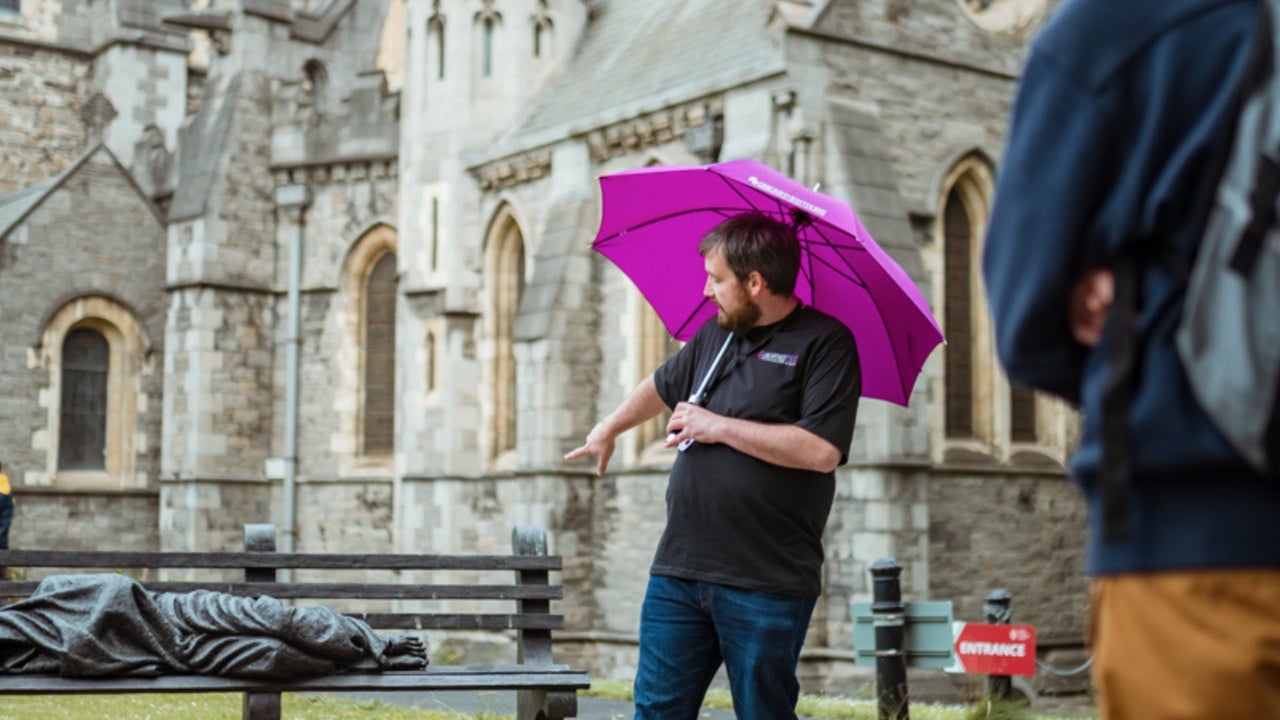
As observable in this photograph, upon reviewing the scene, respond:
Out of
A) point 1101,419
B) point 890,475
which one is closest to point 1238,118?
point 1101,419

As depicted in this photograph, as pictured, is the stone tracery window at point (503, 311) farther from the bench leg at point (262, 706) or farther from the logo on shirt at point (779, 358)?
the logo on shirt at point (779, 358)

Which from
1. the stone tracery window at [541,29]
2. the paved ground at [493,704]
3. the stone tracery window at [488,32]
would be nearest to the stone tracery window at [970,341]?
the paved ground at [493,704]

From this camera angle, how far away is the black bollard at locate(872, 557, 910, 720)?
26.8ft

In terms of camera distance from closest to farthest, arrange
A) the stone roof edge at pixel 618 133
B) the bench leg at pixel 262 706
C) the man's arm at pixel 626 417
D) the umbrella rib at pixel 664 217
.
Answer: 1. the man's arm at pixel 626 417
2. the umbrella rib at pixel 664 217
3. the bench leg at pixel 262 706
4. the stone roof edge at pixel 618 133

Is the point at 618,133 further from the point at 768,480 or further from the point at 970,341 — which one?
the point at 768,480

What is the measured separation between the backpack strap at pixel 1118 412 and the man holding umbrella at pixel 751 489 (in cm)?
206

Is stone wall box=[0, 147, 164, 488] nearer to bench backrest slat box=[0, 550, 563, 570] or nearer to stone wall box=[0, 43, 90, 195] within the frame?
stone wall box=[0, 43, 90, 195]

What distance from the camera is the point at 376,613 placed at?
5.84m

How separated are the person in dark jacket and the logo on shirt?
6.60ft

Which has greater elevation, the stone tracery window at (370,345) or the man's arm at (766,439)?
the stone tracery window at (370,345)

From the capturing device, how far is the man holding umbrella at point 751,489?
4.21m

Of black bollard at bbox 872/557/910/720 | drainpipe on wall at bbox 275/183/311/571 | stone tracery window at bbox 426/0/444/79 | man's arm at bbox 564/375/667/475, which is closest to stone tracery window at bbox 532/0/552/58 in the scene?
stone tracery window at bbox 426/0/444/79

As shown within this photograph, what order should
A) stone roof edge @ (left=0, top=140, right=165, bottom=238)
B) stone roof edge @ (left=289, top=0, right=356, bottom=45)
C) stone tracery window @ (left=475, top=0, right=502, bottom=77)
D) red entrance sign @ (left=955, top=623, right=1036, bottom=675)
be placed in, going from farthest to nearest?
stone roof edge @ (left=289, top=0, right=356, bottom=45) → stone roof edge @ (left=0, top=140, right=165, bottom=238) → stone tracery window @ (left=475, top=0, right=502, bottom=77) → red entrance sign @ (left=955, top=623, right=1036, bottom=675)

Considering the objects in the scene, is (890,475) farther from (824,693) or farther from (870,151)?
(870,151)
